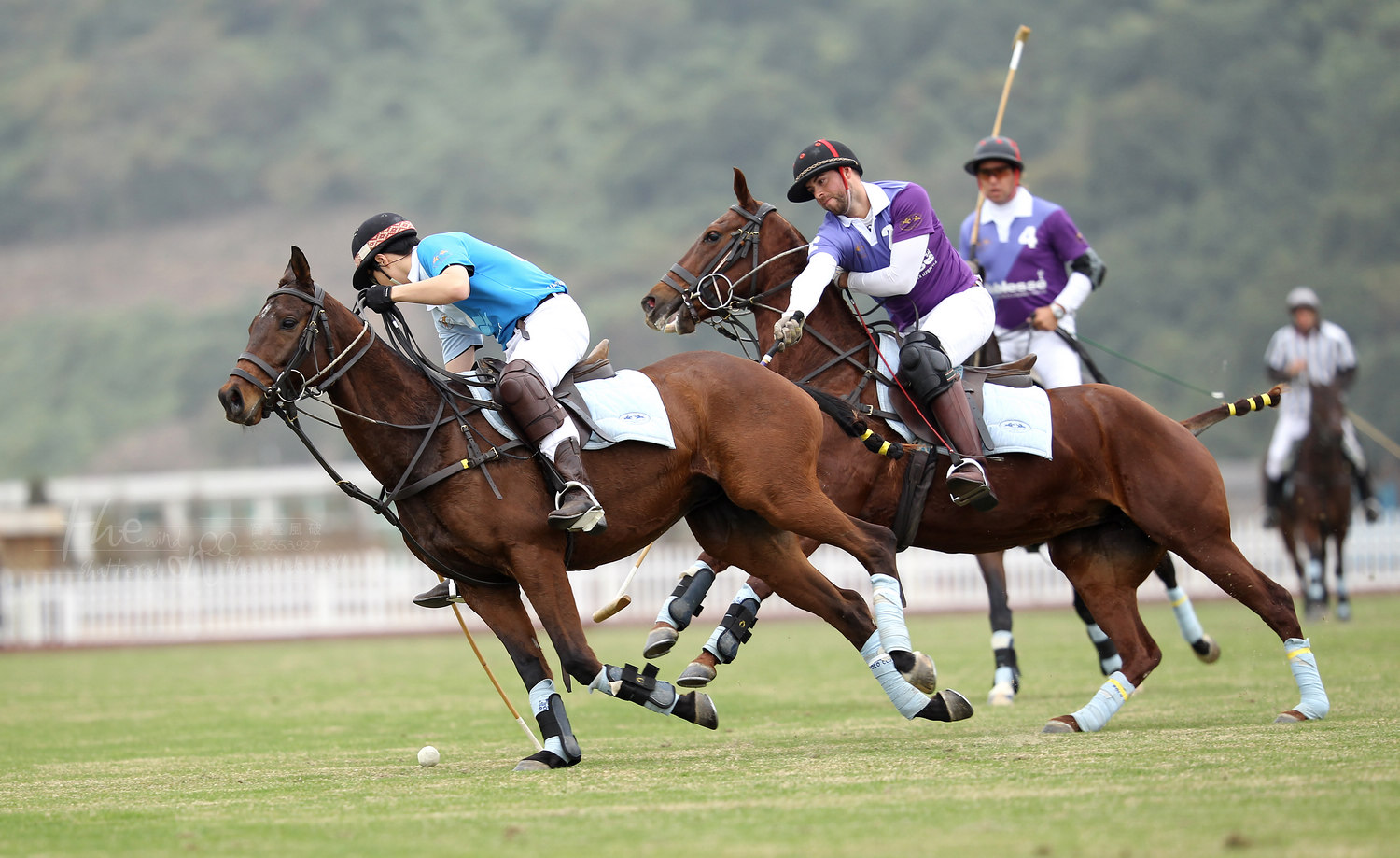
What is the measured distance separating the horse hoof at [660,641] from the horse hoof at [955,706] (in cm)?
139

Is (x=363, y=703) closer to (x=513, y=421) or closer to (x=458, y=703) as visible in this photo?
(x=458, y=703)

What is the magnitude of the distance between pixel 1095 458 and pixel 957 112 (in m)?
81.4

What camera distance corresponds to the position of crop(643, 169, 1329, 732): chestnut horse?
7.85 meters

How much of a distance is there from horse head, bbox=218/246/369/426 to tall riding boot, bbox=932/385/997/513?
295 centimetres

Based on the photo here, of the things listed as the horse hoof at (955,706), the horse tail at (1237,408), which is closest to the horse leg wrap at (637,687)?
the horse hoof at (955,706)

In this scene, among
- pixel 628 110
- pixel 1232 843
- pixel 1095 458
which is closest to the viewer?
pixel 1232 843

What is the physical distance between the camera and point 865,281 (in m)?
8.26

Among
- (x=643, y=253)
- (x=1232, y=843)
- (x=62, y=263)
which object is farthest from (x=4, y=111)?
(x=1232, y=843)

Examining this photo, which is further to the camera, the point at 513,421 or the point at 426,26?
the point at 426,26

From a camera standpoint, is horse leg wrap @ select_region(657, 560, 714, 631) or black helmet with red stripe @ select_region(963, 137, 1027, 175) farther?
black helmet with red stripe @ select_region(963, 137, 1027, 175)

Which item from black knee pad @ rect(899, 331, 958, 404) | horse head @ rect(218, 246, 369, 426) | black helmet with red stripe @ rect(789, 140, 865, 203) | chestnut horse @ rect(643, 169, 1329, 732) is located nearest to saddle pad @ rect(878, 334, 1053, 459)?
chestnut horse @ rect(643, 169, 1329, 732)

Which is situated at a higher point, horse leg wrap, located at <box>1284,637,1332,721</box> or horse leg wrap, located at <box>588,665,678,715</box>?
horse leg wrap, located at <box>588,665,678,715</box>

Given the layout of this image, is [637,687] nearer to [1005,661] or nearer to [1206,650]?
[1005,661]

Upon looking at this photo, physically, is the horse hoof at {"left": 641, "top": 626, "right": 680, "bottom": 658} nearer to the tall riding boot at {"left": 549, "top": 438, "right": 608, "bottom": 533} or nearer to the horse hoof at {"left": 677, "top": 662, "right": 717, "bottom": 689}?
the horse hoof at {"left": 677, "top": 662, "right": 717, "bottom": 689}
